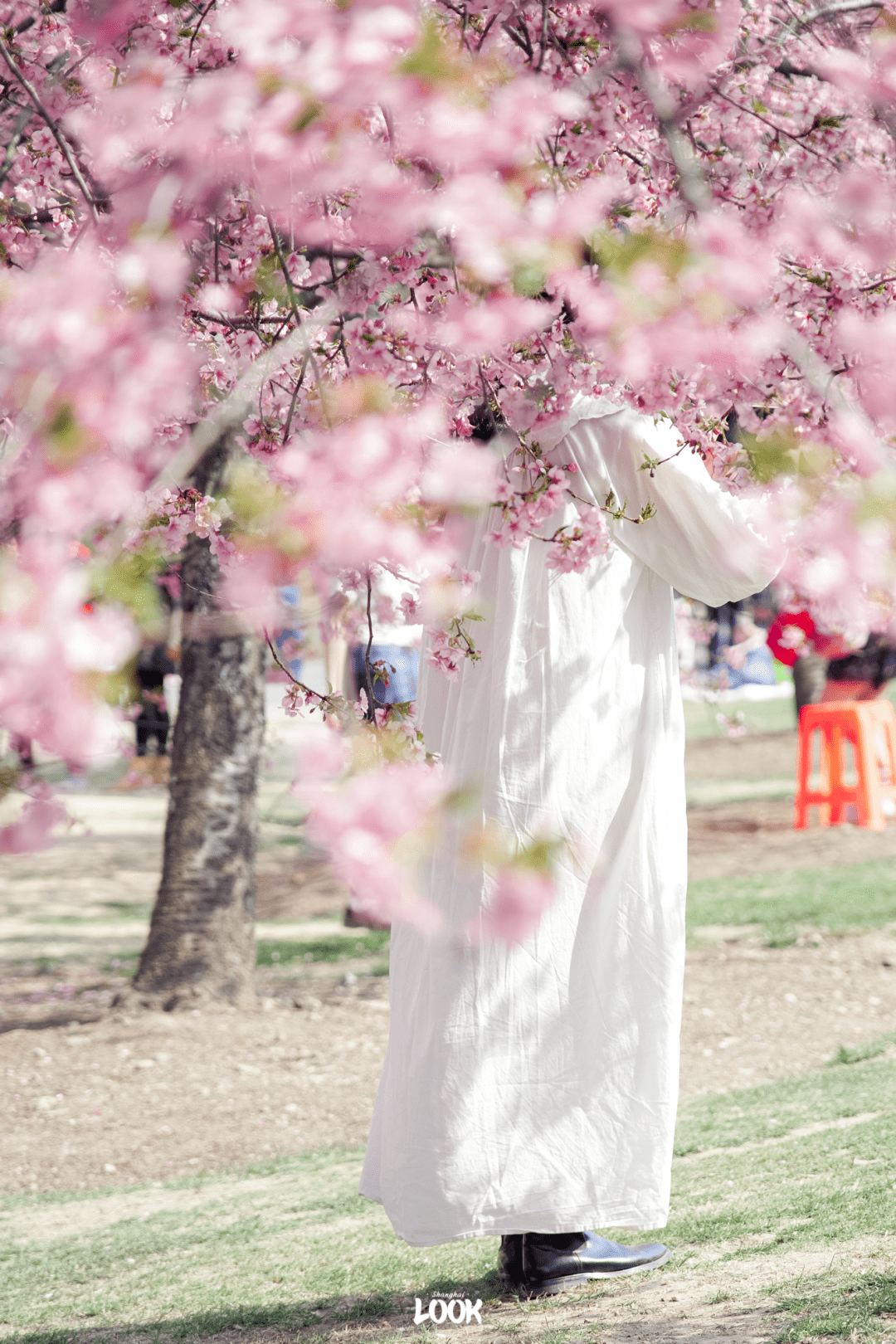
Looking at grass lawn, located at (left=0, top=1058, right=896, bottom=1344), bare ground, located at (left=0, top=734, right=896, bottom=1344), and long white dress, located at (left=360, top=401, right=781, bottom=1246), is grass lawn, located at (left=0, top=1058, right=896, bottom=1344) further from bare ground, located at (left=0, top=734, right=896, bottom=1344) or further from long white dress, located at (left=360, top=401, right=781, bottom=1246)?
long white dress, located at (left=360, top=401, right=781, bottom=1246)


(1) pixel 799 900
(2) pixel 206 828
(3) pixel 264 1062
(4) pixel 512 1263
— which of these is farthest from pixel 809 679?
(4) pixel 512 1263

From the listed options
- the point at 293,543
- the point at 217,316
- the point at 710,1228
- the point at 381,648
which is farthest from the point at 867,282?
the point at 381,648

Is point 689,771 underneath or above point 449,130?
underneath

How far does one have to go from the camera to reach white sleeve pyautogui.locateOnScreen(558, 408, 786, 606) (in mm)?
2734

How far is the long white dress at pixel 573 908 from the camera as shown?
9.03 feet

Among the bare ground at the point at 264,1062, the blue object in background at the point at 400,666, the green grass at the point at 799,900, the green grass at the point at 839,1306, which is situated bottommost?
the bare ground at the point at 264,1062

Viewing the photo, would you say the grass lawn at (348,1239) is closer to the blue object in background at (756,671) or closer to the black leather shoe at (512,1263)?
the black leather shoe at (512,1263)

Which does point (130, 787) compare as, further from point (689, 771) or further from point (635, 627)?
point (635, 627)

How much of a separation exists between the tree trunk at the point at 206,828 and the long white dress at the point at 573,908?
3.82 metres

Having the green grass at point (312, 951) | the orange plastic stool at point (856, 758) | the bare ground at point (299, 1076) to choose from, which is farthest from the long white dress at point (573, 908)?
the orange plastic stool at point (856, 758)

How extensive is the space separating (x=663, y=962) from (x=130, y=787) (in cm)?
1571

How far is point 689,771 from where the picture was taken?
712 inches

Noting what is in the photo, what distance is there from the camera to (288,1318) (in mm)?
3051

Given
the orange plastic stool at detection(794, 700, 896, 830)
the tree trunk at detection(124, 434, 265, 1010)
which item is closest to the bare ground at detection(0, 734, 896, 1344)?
the tree trunk at detection(124, 434, 265, 1010)
